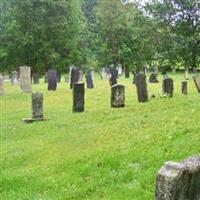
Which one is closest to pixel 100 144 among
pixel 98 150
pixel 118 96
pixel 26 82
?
pixel 98 150

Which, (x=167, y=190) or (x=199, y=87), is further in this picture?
(x=199, y=87)

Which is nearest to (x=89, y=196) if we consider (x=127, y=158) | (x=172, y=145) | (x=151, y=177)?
(x=151, y=177)

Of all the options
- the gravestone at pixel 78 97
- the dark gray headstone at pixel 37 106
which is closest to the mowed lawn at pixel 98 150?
the dark gray headstone at pixel 37 106

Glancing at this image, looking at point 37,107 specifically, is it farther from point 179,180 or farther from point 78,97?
point 179,180

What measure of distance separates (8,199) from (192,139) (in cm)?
352

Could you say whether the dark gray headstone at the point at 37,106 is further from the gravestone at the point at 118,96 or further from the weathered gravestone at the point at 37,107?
the gravestone at the point at 118,96

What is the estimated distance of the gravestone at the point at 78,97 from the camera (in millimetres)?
18125

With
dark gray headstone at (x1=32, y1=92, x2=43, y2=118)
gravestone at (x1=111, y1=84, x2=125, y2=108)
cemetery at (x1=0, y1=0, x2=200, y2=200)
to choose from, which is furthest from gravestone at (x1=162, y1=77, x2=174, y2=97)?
dark gray headstone at (x1=32, y1=92, x2=43, y2=118)

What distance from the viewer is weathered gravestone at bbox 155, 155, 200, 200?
4949mm

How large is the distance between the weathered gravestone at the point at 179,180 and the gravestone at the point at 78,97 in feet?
42.8

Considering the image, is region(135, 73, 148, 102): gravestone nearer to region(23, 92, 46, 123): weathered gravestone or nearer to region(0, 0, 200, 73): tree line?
region(23, 92, 46, 123): weathered gravestone

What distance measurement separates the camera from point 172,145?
1028cm

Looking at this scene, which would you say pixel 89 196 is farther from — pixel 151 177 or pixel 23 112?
pixel 23 112

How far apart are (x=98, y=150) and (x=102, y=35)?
177 ft
